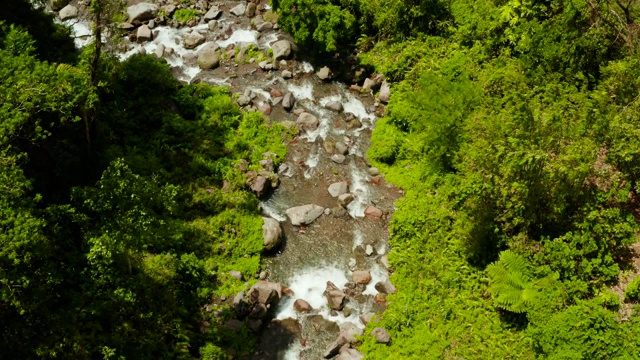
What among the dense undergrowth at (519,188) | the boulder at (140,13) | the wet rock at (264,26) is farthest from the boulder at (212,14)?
the dense undergrowth at (519,188)

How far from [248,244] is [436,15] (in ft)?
44.7

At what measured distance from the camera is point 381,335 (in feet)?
48.1

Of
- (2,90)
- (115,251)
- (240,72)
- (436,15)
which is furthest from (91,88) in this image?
(436,15)

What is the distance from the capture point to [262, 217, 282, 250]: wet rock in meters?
17.0

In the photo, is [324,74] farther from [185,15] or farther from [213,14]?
[185,15]

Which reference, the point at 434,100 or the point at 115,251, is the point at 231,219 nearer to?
the point at 115,251

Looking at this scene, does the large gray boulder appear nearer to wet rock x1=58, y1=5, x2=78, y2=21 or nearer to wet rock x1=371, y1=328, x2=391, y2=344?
wet rock x1=58, y1=5, x2=78, y2=21

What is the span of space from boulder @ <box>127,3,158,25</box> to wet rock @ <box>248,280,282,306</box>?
16.5m

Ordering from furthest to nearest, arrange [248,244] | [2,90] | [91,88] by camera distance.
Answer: [248,244] → [91,88] → [2,90]

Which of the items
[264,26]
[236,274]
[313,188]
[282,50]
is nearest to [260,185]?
[313,188]

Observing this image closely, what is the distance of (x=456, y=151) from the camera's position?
17.5m

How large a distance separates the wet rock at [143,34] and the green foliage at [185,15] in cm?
179

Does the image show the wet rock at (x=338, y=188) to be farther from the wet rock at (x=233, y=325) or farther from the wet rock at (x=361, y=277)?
the wet rock at (x=233, y=325)

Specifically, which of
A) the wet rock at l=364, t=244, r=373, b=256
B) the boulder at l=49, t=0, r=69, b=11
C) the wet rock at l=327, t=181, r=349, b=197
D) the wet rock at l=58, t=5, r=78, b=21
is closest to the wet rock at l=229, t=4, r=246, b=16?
the wet rock at l=58, t=5, r=78, b=21
